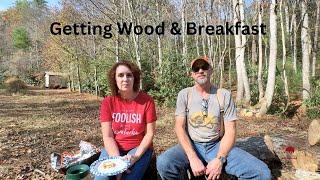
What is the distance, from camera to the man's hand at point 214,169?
3.20 meters

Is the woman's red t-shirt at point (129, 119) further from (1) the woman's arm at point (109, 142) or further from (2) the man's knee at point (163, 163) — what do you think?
(2) the man's knee at point (163, 163)

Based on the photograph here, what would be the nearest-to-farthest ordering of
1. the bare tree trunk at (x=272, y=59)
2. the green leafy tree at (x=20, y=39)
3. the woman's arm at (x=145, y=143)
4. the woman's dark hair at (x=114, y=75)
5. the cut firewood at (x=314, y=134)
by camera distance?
the woman's arm at (x=145, y=143) → the woman's dark hair at (x=114, y=75) → the cut firewood at (x=314, y=134) → the bare tree trunk at (x=272, y=59) → the green leafy tree at (x=20, y=39)

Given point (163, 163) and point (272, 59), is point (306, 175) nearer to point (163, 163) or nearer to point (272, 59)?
point (163, 163)

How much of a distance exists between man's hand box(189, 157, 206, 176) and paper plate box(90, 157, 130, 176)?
22.4 inches

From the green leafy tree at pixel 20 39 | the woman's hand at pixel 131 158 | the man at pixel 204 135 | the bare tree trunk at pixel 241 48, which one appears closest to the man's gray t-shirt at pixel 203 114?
the man at pixel 204 135

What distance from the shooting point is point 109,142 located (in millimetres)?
3473

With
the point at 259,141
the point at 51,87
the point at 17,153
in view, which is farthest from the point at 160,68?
the point at 51,87

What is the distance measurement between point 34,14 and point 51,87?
22.1 m

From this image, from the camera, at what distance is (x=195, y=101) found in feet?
11.6

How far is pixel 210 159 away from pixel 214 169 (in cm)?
22


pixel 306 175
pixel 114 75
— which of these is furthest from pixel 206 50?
pixel 114 75

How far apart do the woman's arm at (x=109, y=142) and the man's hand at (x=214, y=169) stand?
85cm

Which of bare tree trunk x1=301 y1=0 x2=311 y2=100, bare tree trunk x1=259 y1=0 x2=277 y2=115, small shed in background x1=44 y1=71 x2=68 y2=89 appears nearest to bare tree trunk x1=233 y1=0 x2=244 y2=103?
bare tree trunk x1=259 y1=0 x2=277 y2=115

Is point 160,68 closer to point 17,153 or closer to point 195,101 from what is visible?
point 17,153
